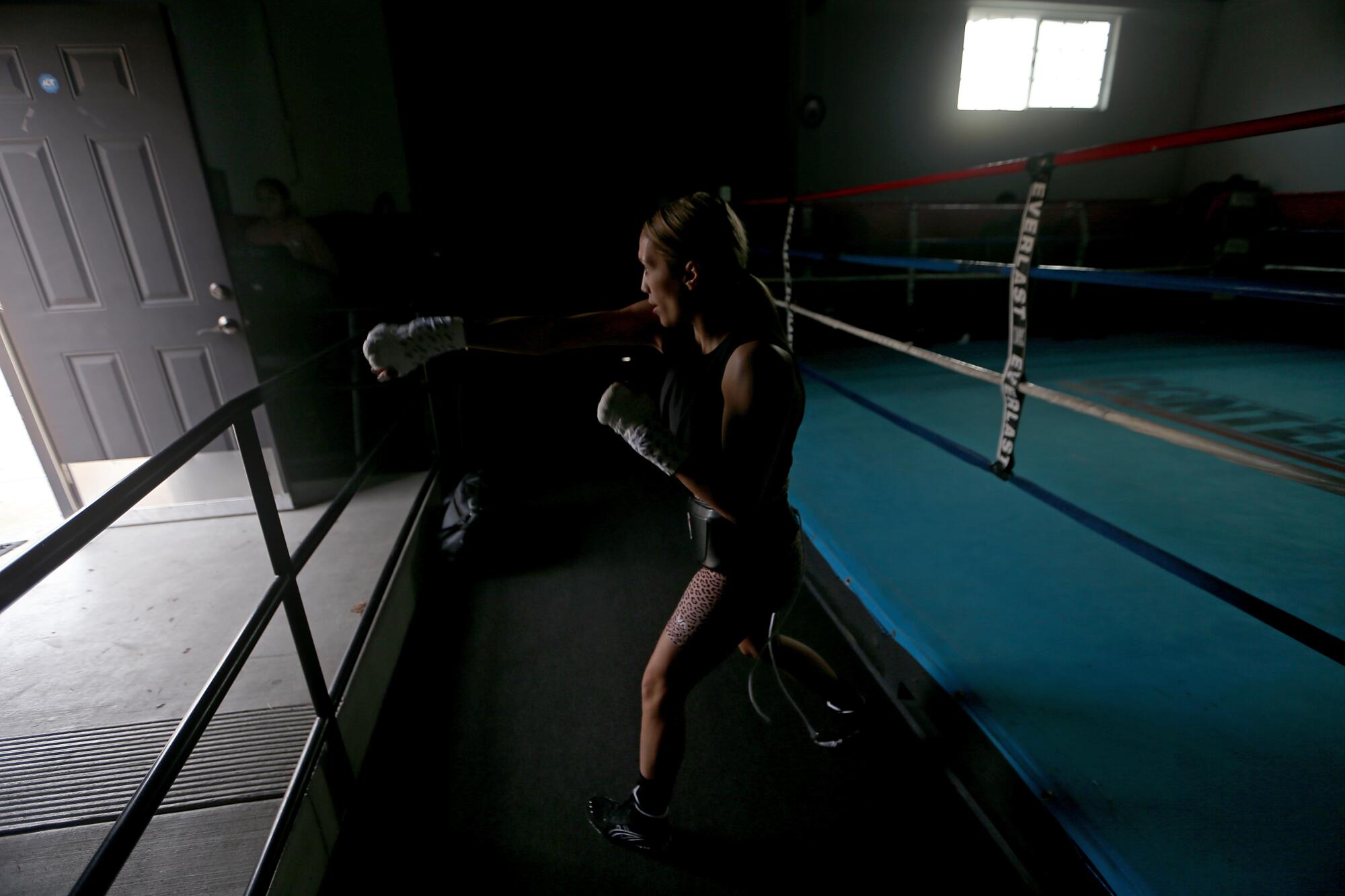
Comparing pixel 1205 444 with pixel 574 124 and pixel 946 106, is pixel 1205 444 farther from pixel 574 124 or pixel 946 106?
pixel 946 106

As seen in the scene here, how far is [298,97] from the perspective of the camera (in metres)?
3.04

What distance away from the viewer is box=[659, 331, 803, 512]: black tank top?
3.58 feet

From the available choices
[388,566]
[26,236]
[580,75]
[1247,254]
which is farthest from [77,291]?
[1247,254]

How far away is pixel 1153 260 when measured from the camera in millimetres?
6094

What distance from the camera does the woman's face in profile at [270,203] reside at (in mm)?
2820

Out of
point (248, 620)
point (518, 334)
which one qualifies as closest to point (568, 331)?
point (518, 334)

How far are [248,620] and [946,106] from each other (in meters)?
7.27

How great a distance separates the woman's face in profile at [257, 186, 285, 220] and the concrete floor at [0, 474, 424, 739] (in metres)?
1.40

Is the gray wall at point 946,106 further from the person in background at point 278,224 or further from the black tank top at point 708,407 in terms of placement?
the black tank top at point 708,407

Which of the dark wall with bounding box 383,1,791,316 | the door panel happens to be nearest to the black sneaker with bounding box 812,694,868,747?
the door panel

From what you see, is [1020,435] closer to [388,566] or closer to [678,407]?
[678,407]

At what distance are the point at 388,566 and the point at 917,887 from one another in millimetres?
1733

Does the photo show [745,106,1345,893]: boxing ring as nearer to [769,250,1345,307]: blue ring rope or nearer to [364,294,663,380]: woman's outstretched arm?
[769,250,1345,307]: blue ring rope

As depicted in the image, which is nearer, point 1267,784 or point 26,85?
point 1267,784
